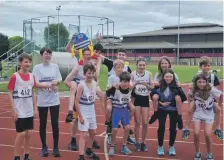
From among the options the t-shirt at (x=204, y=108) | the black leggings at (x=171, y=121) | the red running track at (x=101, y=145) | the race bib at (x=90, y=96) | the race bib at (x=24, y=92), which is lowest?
the red running track at (x=101, y=145)

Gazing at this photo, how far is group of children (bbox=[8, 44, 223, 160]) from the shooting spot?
5.96 m

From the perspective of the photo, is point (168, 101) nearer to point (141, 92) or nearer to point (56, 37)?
point (141, 92)

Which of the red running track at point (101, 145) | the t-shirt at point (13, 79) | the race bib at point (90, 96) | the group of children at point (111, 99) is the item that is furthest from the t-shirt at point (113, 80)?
the t-shirt at point (13, 79)

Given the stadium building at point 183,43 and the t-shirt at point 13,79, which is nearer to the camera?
the t-shirt at point 13,79

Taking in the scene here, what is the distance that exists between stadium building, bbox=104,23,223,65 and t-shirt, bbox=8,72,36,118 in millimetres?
69931

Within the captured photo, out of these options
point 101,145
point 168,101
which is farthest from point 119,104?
point 101,145

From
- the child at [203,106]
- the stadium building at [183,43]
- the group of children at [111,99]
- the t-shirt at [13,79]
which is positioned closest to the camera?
the t-shirt at [13,79]

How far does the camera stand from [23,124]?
233 inches

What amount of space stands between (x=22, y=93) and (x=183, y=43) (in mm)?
81061

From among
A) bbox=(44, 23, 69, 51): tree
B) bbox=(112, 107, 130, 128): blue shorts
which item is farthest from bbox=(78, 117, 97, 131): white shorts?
bbox=(44, 23, 69, 51): tree

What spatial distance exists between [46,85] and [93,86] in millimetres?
865

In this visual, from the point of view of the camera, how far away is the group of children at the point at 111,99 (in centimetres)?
596

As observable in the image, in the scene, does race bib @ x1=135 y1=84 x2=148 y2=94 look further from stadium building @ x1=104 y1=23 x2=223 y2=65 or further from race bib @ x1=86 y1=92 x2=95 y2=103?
stadium building @ x1=104 y1=23 x2=223 y2=65

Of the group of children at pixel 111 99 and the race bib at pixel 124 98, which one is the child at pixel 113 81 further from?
the race bib at pixel 124 98
